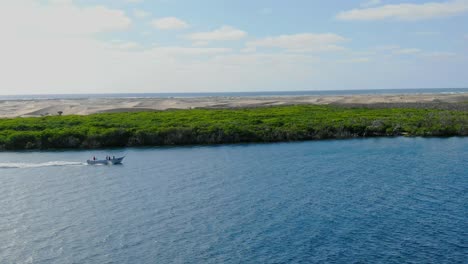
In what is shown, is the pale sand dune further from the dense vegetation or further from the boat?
the boat

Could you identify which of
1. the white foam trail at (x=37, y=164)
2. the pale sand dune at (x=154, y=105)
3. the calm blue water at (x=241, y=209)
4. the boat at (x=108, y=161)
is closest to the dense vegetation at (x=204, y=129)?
the calm blue water at (x=241, y=209)

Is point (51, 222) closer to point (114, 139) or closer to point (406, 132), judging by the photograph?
point (114, 139)

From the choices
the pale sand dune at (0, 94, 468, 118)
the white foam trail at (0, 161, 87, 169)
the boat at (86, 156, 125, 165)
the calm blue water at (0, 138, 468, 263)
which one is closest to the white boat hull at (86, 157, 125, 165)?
the boat at (86, 156, 125, 165)

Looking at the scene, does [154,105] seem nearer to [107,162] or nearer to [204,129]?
[204,129]

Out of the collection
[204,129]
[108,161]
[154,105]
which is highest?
[154,105]

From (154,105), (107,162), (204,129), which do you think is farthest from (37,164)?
(154,105)

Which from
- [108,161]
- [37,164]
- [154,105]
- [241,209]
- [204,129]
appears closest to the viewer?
[241,209]

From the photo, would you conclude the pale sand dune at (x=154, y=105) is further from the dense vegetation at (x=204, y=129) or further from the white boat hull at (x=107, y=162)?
the white boat hull at (x=107, y=162)
